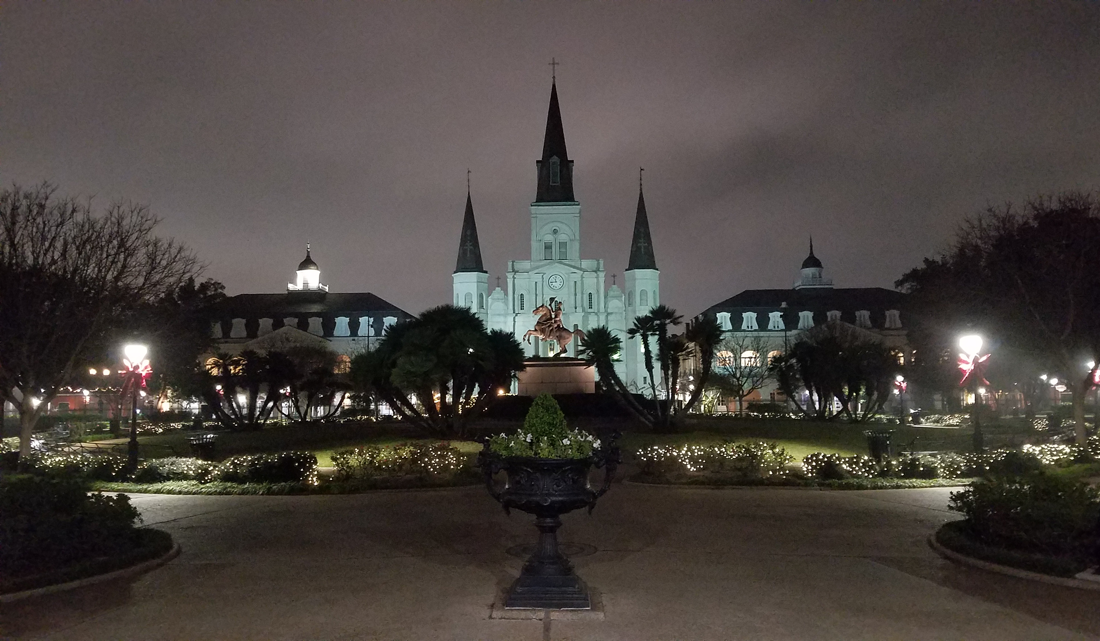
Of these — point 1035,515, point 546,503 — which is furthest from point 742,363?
point 546,503

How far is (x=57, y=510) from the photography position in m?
11.1

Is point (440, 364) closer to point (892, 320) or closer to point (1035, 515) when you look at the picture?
point (1035, 515)

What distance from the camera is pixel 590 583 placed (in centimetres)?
1009

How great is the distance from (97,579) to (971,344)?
2257 centimetres

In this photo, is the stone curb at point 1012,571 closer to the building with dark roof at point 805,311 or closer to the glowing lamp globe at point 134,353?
the glowing lamp globe at point 134,353

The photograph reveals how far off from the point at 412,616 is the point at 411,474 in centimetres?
1222

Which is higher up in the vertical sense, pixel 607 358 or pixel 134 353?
pixel 607 358

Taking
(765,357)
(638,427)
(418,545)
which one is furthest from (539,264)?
(418,545)

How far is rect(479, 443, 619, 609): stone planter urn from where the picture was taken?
8.91 m

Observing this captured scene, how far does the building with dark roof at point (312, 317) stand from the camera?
98.1 meters

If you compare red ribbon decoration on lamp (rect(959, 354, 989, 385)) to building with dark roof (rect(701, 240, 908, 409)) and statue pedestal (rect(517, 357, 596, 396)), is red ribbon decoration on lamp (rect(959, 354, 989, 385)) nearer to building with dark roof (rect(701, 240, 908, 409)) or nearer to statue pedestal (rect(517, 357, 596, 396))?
statue pedestal (rect(517, 357, 596, 396))

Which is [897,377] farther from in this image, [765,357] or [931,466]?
[931,466]

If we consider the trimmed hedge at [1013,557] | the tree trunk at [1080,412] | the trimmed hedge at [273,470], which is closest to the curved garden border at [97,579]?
the trimmed hedge at [273,470]

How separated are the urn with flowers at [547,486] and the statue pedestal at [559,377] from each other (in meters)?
35.4
